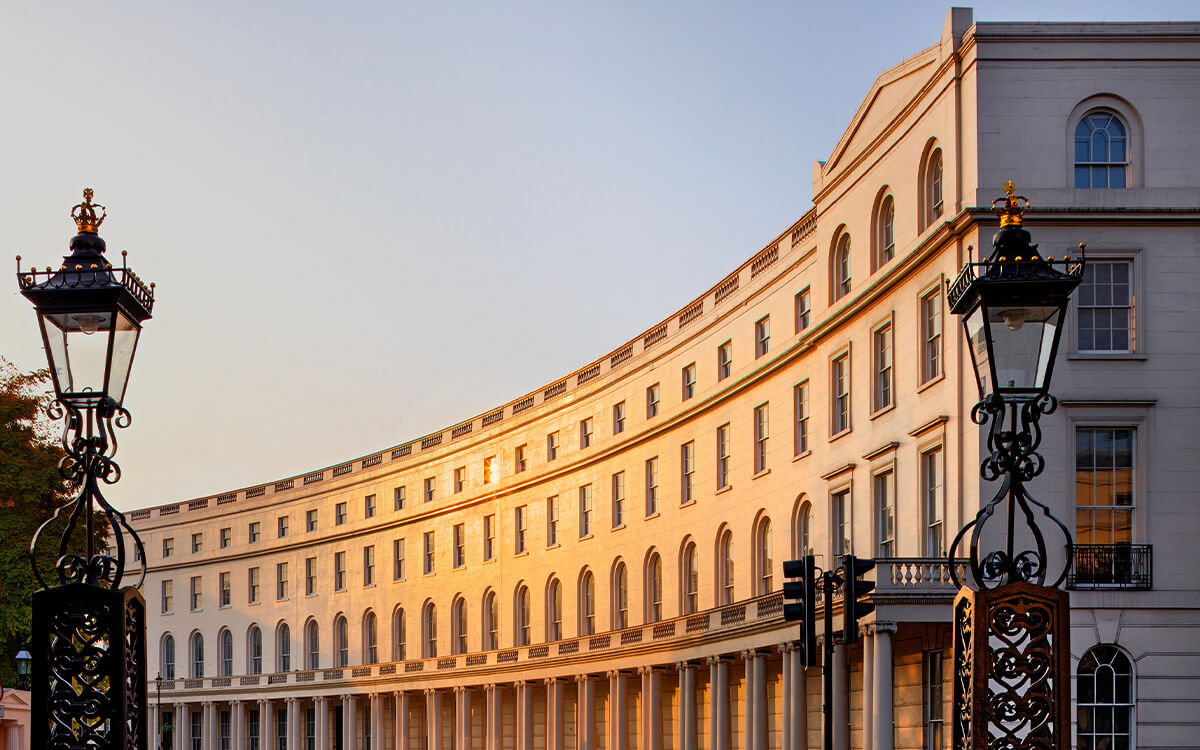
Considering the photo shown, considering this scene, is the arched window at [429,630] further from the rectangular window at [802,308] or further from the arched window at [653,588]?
the rectangular window at [802,308]

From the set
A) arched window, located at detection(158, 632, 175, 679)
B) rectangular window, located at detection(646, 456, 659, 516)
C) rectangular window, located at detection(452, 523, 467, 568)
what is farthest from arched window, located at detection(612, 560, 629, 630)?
arched window, located at detection(158, 632, 175, 679)

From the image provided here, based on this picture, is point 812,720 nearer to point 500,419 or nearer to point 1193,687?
point 1193,687

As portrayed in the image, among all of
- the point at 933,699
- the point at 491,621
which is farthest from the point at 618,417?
the point at 933,699

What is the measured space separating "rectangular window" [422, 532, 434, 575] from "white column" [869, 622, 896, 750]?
50292 mm

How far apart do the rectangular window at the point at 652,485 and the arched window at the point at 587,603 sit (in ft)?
21.2

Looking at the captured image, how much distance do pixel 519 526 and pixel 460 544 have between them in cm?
663

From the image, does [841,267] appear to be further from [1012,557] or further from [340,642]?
[340,642]

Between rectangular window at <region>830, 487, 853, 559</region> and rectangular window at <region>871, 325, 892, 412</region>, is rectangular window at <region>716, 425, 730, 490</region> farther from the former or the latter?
rectangular window at <region>871, 325, 892, 412</region>

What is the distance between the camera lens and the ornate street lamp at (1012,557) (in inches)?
364

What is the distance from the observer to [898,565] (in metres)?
37.5

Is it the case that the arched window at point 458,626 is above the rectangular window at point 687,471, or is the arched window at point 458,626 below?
below

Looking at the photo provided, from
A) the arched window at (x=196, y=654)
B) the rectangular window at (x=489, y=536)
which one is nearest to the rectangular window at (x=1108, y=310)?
the rectangular window at (x=489, y=536)

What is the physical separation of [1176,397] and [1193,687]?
6039 millimetres

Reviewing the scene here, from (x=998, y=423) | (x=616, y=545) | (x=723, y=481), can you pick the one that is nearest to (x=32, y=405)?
(x=723, y=481)
